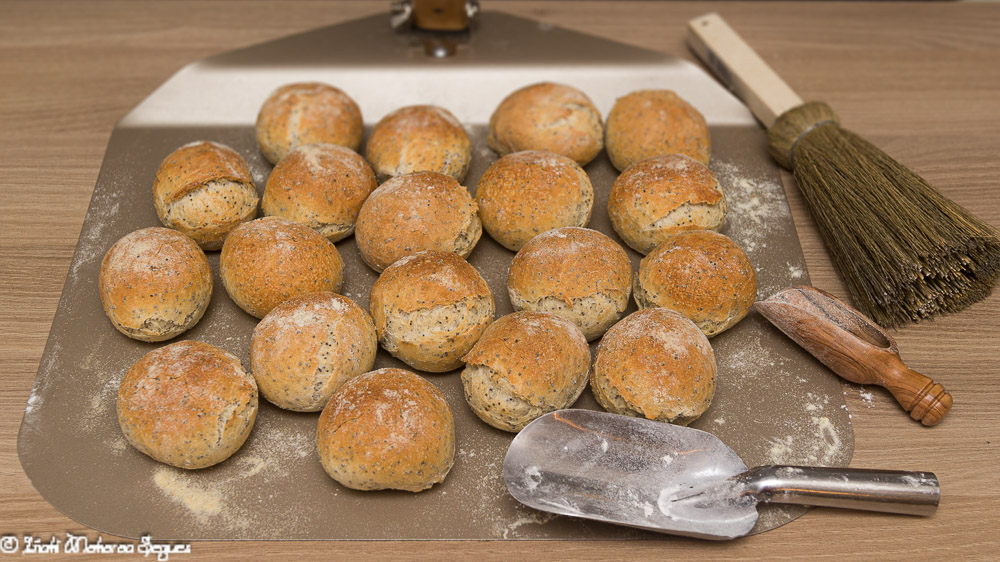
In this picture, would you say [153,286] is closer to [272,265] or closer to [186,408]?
[272,265]

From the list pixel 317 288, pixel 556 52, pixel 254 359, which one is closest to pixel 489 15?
pixel 556 52

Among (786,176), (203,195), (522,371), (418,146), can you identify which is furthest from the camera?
(786,176)

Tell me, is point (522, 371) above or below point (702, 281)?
below

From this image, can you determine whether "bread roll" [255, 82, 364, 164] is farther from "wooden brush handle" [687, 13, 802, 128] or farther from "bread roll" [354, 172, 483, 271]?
"wooden brush handle" [687, 13, 802, 128]

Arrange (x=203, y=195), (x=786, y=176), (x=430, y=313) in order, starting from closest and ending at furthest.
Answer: (x=430, y=313), (x=203, y=195), (x=786, y=176)

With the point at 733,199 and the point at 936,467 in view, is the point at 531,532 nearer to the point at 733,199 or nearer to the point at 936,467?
the point at 936,467

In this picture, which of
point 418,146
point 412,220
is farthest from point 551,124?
point 412,220

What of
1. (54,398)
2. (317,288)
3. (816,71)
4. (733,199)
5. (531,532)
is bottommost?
(54,398)

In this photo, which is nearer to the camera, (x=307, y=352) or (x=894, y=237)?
(x=307, y=352)
